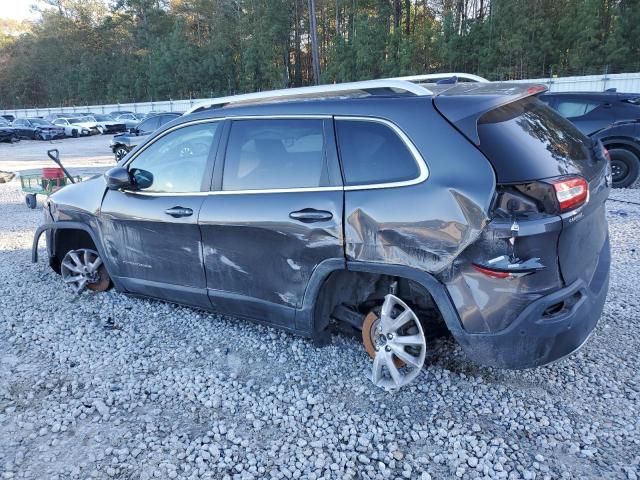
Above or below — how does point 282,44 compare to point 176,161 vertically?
above

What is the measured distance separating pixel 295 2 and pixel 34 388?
53.3 m

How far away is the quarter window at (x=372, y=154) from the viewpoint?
269 centimetres

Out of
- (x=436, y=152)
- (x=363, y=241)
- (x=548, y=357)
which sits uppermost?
(x=436, y=152)

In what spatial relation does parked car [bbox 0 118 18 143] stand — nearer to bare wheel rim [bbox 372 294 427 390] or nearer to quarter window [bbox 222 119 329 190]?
quarter window [bbox 222 119 329 190]

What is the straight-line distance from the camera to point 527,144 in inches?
100.0

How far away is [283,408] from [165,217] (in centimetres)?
171

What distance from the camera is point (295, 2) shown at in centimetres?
4991

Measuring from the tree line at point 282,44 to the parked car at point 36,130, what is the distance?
18035 mm

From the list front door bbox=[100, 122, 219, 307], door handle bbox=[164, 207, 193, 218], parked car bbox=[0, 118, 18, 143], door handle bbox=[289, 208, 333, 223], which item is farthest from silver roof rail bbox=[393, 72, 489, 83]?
parked car bbox=[0, 118, 18, 143]

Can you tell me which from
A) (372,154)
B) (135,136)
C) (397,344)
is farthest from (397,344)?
(135,136)

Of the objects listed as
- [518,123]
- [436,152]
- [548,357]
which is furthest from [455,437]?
[518,123]

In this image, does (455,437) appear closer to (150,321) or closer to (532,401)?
(532,401)

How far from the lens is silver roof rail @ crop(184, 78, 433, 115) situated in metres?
2.86

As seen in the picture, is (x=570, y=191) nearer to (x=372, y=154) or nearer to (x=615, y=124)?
(x=372, y=154)
